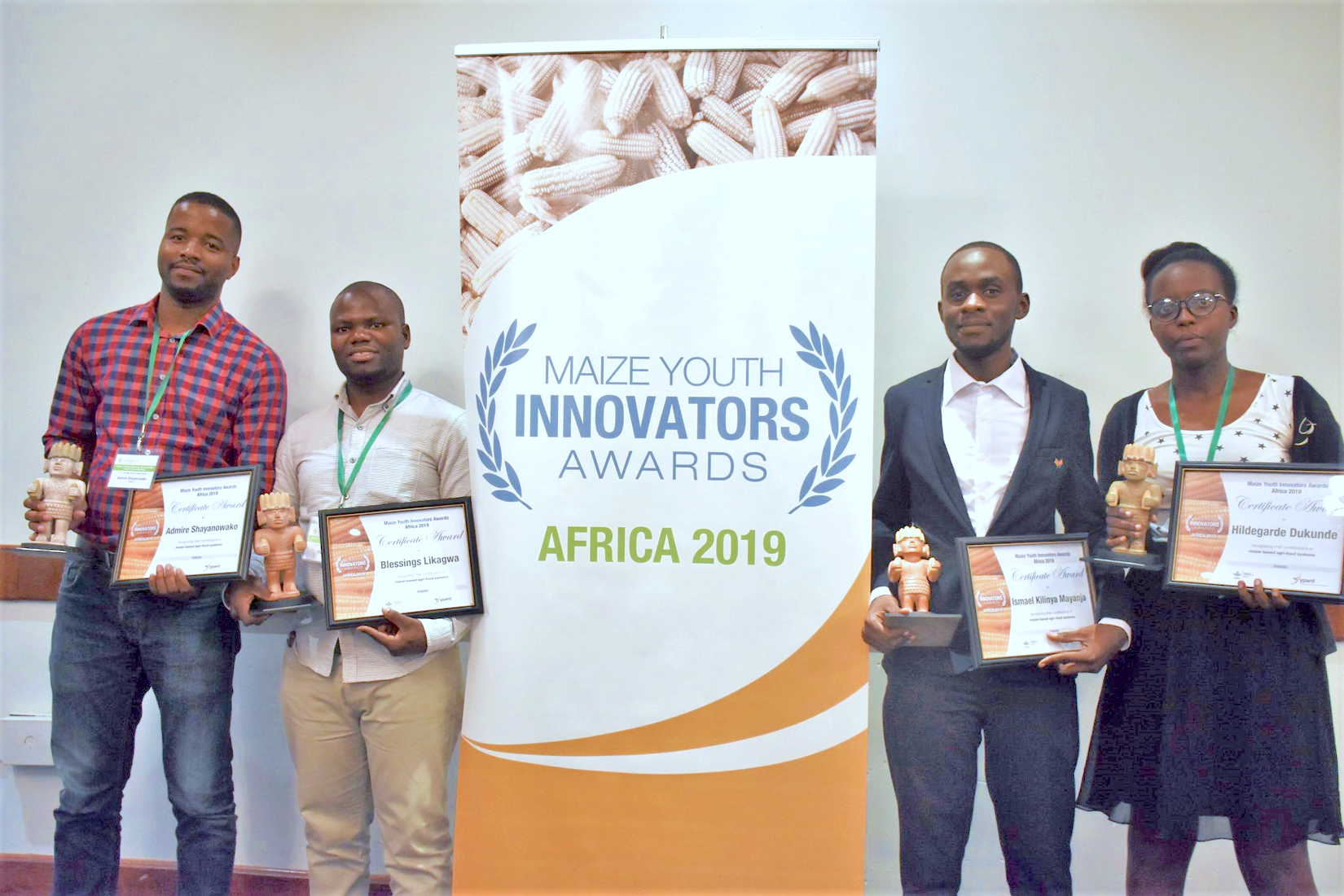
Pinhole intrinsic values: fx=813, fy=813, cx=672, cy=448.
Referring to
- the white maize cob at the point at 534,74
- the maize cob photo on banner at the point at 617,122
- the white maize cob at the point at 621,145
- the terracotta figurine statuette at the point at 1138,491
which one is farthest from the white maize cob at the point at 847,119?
the terracotta figurine statuette at the point at 1138,491

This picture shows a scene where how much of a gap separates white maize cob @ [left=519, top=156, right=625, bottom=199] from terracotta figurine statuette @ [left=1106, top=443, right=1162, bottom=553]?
140 cm

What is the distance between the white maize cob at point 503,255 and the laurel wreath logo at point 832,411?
2.31 ft

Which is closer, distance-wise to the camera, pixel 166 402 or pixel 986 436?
pixel 986 436

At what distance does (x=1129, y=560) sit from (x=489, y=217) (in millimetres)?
1728

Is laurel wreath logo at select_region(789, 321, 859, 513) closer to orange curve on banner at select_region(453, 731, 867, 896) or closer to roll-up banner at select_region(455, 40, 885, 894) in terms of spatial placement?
roll-up banner at select_region(455, 40, 885, 894)

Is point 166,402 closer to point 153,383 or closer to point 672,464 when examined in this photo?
point 153,383

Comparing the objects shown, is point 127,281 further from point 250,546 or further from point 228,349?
point 250,546

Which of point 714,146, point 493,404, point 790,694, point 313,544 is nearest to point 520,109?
point 714,146

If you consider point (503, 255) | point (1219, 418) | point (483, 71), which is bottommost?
point (1219, 418)

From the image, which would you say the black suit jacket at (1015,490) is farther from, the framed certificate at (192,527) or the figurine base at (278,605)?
the framed certificate at (192,527)

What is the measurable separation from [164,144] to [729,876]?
291 cm

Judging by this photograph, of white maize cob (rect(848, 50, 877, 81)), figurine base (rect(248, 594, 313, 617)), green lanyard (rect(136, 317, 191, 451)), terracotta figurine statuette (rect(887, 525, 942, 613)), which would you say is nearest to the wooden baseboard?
figurine base (rect(248, 594, 313, 617))

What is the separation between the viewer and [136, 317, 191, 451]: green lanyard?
7.32 feet

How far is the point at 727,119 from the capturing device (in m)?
1.96
